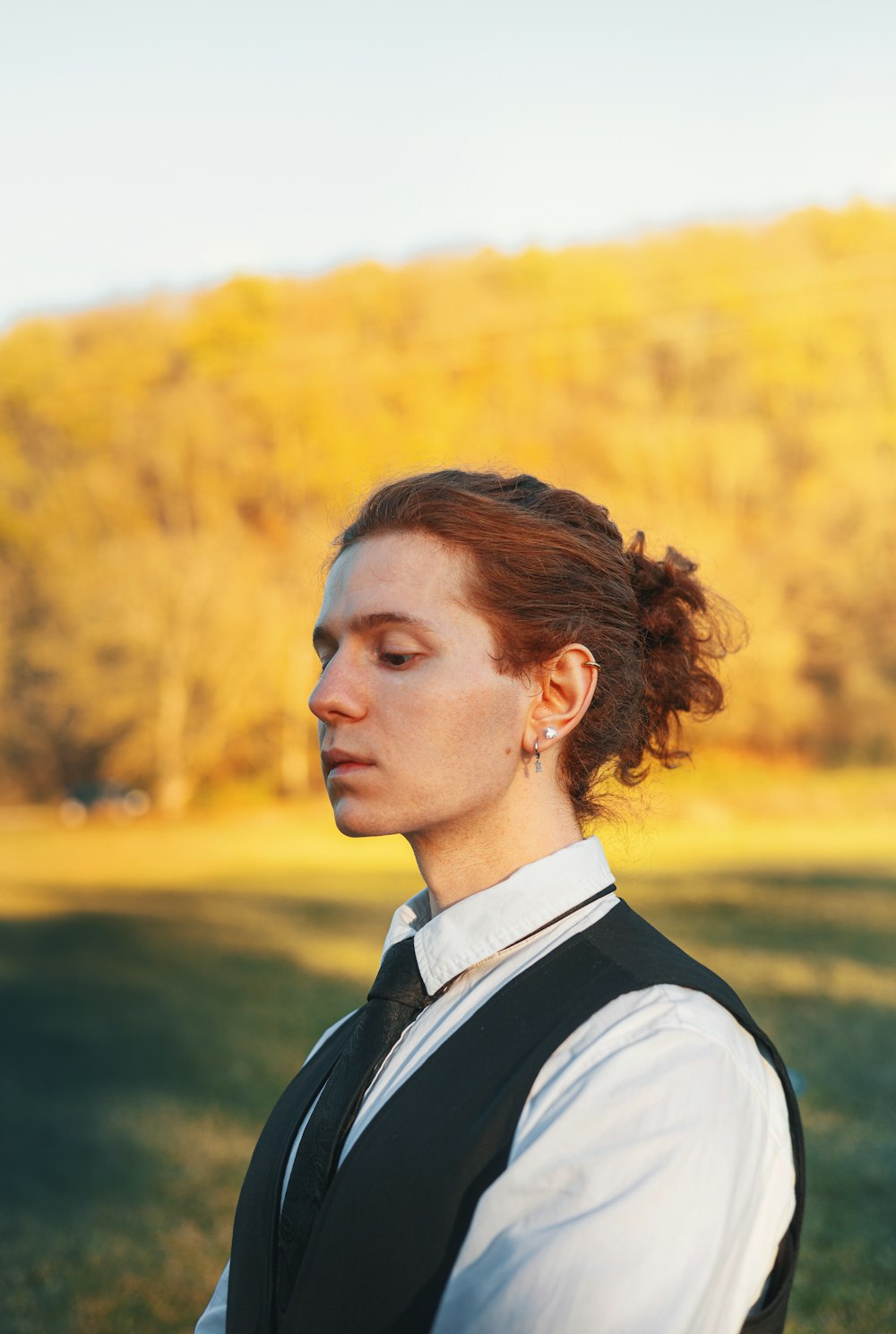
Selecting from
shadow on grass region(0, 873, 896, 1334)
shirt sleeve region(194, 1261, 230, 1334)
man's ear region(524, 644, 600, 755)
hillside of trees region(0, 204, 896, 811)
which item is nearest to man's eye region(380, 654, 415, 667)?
man's ear region(524, 644, 600, 755)

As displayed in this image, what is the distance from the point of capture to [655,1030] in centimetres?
90

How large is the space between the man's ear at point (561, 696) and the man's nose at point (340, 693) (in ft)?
0.57

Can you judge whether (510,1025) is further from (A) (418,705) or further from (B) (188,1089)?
(B) (188,1089)

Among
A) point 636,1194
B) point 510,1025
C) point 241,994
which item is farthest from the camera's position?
point 241,994

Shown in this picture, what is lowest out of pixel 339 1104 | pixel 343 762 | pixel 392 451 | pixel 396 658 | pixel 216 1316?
pixel 216 1316

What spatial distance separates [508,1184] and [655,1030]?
0.50 ft

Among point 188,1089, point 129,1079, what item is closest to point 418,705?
point 188,1089

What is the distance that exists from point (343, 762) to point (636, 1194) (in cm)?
50

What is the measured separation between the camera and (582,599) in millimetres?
1243

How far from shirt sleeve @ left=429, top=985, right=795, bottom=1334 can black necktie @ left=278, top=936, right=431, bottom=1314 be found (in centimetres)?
20

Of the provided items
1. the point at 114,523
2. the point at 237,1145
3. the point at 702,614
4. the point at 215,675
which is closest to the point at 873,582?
the point at 215,675

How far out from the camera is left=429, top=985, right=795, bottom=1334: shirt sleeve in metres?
0.81

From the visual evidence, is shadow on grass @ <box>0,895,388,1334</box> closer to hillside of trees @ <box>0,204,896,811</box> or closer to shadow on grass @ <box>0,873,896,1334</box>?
shadow on grass @ <box>0,873,896,1334</box>

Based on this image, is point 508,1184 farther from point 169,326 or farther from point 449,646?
point 169,326
